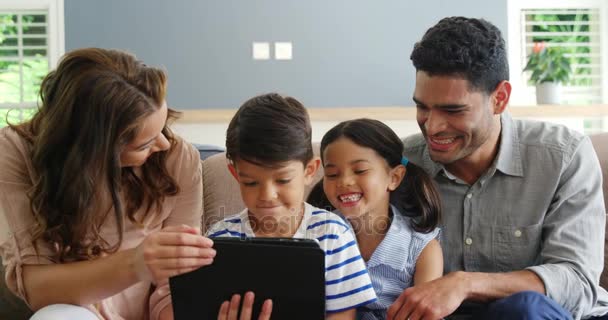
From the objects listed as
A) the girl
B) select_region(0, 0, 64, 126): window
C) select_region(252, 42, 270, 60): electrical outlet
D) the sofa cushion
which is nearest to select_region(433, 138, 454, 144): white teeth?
the girl

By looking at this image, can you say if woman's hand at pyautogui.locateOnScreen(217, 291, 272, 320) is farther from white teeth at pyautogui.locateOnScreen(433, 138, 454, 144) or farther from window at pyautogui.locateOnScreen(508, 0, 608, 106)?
window at pyautogui.locateOnScreen(508, 0, 608, 106)

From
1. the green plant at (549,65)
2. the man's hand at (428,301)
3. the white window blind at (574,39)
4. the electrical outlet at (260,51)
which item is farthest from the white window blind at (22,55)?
the man's hand at (428,301)

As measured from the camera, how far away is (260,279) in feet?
4.29

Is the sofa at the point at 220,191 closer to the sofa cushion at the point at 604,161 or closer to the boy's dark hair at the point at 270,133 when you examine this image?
the sofa cushion at the point at 604,161

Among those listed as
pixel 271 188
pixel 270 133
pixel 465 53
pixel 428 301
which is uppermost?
pixel 465 53

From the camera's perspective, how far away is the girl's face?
1675mm

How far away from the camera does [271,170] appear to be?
147 cm

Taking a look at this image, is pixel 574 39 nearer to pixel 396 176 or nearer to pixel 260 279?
pixel 396 176

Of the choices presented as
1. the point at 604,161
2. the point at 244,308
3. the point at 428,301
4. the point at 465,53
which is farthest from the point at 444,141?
the point at 244,308

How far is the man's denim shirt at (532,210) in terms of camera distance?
1.69m

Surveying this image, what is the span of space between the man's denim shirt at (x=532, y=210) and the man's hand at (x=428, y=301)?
0.33m

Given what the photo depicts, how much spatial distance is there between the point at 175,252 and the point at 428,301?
54 cm

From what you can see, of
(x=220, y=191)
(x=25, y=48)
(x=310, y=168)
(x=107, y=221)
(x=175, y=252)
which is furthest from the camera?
(x=25, y=48)

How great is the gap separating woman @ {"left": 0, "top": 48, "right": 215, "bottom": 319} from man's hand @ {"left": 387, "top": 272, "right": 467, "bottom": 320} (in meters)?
0.49
